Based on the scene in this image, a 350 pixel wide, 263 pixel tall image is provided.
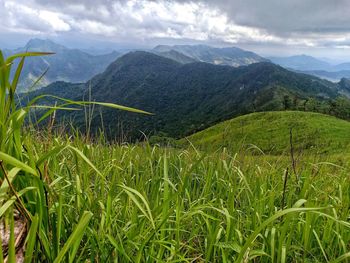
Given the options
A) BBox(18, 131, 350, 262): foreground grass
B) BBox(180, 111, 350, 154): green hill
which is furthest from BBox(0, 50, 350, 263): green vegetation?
BBox(180, 111, 350, 154): green hill

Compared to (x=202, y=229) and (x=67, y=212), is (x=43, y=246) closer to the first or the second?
(x=67, y=212)

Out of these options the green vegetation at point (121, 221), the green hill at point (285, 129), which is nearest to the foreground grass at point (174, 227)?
the green vegetation at point (121, 221)

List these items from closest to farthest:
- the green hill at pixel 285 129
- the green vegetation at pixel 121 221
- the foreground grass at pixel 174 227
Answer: the green vegetation at pixel 121 221 < the foreground grass at pixel 174 227 < the green hill at pixel 285 129

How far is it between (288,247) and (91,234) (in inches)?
65.9

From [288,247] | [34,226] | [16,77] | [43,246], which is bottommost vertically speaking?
[288,247]

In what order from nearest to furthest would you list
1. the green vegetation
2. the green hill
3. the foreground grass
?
the green vegetation < the foreground grass < the green hill

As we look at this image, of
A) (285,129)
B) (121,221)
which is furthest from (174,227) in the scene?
(285,129)

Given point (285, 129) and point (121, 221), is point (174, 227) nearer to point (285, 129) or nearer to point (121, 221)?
point (121, 221)

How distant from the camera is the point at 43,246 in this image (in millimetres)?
2139

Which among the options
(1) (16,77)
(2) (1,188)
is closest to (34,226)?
(2) (1,188)

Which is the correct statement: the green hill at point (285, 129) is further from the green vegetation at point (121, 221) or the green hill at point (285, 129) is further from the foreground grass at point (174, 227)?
the green vegetation at point (121, 221)

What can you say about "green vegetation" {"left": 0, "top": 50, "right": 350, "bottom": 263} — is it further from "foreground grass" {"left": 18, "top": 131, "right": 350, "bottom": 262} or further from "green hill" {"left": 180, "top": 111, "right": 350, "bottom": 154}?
"green hill" {"left": 180, "top": 111, "right": 350, "bottom": 154}

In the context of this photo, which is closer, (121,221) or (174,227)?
(121,221)

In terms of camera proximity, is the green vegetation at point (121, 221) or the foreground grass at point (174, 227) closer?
the green vegetation at point (121, 221)
